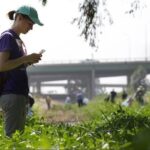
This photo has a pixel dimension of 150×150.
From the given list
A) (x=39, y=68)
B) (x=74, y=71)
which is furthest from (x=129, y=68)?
(x=39, y=68)

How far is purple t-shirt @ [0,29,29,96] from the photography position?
4.92m

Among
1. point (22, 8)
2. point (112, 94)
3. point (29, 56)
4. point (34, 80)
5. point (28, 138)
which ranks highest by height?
point (22, 8)

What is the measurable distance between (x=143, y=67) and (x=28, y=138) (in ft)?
277

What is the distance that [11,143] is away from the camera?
13.3 ft

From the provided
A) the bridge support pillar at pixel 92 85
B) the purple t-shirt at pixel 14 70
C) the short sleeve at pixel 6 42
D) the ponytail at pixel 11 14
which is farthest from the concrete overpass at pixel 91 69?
the short sleeve at pixel 6 42

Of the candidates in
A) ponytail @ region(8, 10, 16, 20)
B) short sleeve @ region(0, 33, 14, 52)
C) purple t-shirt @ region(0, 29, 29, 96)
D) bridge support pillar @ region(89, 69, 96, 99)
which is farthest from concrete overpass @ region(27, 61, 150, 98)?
short sleeve @ region(0, 33, 14, 52)

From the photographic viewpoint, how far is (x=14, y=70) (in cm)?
507

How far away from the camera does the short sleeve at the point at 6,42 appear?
4.88m

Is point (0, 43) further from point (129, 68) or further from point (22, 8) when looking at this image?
point (129, 68)

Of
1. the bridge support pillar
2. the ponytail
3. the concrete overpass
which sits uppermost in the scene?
the ponytail

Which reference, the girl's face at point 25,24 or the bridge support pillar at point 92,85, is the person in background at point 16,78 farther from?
the bridge support pillar at point 92,85

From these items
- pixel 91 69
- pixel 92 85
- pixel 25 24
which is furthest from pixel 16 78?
pixel 92 85

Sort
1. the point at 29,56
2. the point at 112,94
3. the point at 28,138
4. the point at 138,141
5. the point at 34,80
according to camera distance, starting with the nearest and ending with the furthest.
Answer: the point at 138,141 → the point at 28,138 → the point at 29,56 → the point at 112,94 → the point at 34,80

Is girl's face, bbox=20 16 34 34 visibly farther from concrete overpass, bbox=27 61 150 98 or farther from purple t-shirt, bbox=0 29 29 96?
concrete overpass, bbox=27 61 150 98
